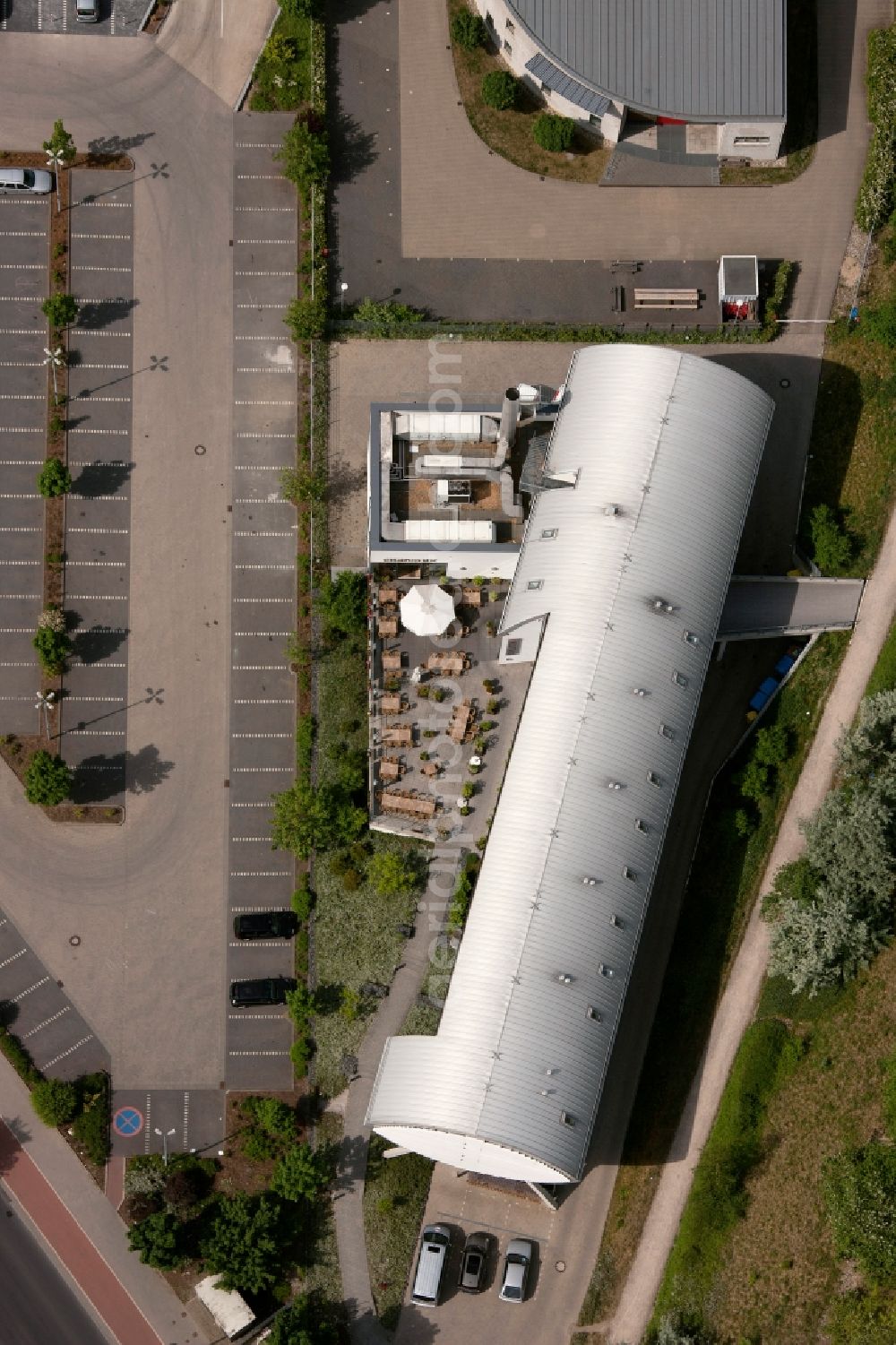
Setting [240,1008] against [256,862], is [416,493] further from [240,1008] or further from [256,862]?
[240,1008]

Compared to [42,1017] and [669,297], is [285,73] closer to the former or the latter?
[669,297]

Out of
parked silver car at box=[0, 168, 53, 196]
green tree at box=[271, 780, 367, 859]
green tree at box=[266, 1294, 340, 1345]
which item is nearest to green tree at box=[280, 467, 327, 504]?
green tree at box=[271, 780, 367, 859]

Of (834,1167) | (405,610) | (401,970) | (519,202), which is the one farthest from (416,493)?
(834,1167)

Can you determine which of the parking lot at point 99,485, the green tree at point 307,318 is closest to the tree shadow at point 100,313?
the parking lot at point 99,485

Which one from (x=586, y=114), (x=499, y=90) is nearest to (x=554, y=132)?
(x=586, y=114)

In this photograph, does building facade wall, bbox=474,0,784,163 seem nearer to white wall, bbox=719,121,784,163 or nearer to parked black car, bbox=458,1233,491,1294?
white wall, bbox=719,121,784,163

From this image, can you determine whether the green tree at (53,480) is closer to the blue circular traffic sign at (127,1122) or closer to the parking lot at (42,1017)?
the parking lot at (42,1017)
